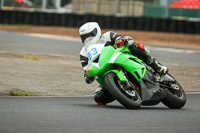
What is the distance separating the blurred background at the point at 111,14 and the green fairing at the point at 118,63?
21.2 m

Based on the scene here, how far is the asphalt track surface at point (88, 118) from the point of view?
616 centimetres

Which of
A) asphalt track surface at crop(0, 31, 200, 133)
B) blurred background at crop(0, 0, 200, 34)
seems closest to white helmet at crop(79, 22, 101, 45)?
asphalt track surface at crop(0, 31, 200, 133)

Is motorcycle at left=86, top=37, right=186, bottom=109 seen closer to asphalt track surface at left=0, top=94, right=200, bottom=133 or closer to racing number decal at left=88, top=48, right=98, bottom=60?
racing number decal at left=88, top=48, right=98, bottom=60

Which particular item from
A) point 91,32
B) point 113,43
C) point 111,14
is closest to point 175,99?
point 113,43

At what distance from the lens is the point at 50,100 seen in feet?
29.8

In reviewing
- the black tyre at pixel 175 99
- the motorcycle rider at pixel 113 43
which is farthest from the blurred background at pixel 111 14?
the motorcycle rider at pixel 113 43

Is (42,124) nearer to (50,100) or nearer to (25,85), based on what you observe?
(50,100)

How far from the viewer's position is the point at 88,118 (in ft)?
22.8

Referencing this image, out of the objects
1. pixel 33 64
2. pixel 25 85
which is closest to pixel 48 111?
pixel 25 85

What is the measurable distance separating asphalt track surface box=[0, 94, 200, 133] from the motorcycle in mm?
204

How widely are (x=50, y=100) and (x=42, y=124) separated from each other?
106 inches

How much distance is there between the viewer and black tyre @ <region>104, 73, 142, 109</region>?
24.5 ft

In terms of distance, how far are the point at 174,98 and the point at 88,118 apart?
177 centimetres

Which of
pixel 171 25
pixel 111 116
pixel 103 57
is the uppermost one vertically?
pixel 103 57
